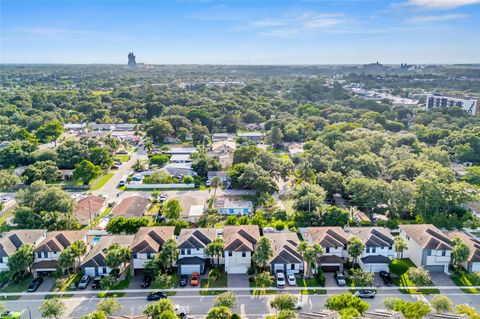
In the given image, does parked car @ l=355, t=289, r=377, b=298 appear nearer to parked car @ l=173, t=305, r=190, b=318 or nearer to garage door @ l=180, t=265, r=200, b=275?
parked car @ l=173, t=305, r=190, b=318

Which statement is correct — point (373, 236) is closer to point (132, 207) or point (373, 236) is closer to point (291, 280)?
point (291, 280)

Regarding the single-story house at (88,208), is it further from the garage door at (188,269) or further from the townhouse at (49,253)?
the garage door at (188,269)

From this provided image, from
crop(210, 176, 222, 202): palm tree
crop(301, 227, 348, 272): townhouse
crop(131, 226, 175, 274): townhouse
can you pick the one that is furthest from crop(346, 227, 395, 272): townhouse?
crop(210, 176, 222, 202): palm tree

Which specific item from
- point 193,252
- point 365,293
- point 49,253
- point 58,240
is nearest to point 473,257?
point 365,293

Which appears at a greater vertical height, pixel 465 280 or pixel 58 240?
pixel 58 240

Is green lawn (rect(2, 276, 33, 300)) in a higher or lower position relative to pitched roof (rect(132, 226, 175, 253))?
lower

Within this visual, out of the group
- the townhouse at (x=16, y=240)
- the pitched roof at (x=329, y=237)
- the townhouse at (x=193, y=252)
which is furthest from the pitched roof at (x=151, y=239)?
the pitched roof at (x=329, y=237)

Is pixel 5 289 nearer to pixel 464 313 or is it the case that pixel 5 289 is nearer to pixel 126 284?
pixel 126 284

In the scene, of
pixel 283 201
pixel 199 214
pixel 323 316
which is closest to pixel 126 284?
pixel 199 214
